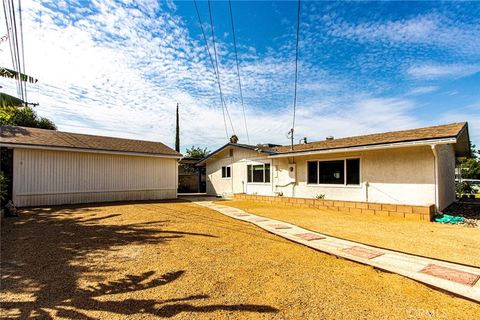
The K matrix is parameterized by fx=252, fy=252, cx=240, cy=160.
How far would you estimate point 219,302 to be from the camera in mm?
3037

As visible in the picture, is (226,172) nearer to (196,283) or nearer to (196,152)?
(196,152)

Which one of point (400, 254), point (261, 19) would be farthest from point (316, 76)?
point (400, 254)

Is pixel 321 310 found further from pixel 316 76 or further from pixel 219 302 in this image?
pixel 316 76

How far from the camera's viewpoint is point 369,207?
983 centimetres

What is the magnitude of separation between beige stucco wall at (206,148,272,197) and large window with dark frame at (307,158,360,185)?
3154 millimetres

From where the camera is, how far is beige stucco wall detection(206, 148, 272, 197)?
16480 millimetres

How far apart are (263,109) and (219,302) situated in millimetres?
16459

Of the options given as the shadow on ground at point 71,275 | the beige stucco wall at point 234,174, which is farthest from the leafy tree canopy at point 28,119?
the shadow on ground at point 71,275

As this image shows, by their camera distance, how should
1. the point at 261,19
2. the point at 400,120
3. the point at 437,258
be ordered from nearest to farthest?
1. the point at 437,258
2. the point at 261,19
3. the point at 400,120

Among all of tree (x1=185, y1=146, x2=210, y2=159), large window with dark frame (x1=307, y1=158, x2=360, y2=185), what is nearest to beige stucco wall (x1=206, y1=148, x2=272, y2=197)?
large window with dark frame (x1=307, y1=158, x2=360, y2=185)

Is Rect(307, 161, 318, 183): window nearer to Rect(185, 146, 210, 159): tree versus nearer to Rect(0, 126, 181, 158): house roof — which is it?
Rect(0, 126, 181, 158): house roof

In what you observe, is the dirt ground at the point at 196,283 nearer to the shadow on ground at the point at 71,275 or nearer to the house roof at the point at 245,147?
the shadow on ground at the point at 71,275

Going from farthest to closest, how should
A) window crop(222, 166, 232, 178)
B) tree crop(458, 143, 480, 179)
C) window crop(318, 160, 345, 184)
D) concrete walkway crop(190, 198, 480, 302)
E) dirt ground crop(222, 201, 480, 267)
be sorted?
tree crop(458, 143, 480, 179), window crop(222, 166, 232, 178), window crop(318, 160, 345, 184), dirt ground crop(222, 201, 480, 267), concrete walkway crop(190, 198, 480, 302)

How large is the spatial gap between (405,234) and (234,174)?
41.2 feet
